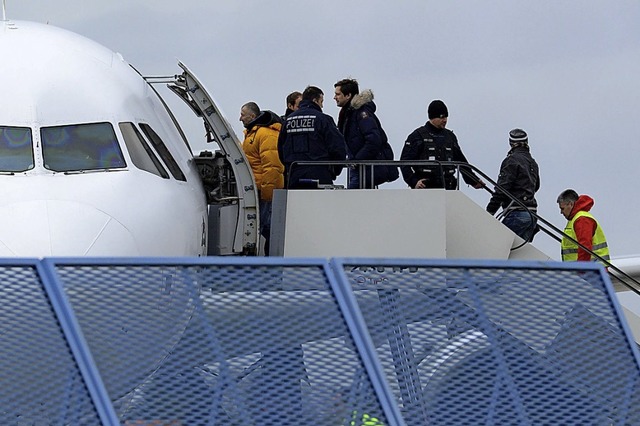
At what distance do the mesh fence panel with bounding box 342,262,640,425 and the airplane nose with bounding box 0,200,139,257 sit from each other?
3795mm

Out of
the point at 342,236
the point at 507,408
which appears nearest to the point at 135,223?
the point at 342,236

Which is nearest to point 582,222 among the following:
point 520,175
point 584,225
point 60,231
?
point 584,225

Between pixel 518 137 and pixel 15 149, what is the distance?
8.22 meters

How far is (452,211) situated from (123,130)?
14.5ft

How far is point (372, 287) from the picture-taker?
278 inches

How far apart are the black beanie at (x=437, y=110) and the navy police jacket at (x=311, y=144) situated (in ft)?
4.90

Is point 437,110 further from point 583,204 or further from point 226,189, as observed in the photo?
point 583,204

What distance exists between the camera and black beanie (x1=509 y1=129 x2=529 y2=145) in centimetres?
1806

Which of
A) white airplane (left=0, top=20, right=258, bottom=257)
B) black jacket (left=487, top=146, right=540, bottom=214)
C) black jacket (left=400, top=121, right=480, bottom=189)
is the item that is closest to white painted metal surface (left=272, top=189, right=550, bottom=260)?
white airplane (left=0, top=20, right=258, bottom=257)

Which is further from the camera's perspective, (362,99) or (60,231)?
(362,99)

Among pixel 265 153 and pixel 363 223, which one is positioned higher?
pixel 265 153

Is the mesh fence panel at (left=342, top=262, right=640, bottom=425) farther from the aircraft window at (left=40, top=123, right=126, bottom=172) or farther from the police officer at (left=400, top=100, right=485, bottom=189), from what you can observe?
the police officer at (left=400, top=100, right=485, bottom=189)

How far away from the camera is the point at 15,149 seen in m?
11.8

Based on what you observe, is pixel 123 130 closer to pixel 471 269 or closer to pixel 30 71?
pixel 30 71
